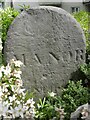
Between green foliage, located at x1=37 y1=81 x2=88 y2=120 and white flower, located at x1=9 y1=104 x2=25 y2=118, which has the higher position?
white flower, located at x1=9 y1=104 x2=25 y2=118

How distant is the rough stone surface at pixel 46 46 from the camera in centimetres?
475

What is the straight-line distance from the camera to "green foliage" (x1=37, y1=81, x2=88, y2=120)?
4.56m

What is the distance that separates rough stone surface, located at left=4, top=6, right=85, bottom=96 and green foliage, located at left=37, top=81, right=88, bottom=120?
0.17 m

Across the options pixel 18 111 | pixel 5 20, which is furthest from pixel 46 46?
pixel 18 111

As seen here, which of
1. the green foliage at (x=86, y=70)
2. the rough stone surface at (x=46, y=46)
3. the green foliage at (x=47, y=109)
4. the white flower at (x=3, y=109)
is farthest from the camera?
the green foliage at (x=86, y=70)

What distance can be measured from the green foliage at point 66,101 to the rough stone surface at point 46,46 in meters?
0.17

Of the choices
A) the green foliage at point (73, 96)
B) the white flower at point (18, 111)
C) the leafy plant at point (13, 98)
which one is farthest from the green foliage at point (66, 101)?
the white flower at point (18, 111)

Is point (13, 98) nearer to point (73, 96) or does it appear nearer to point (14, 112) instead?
point (14, 112)

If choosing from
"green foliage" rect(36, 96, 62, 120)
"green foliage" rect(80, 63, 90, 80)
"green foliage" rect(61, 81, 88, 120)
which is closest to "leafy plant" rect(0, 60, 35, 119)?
"green foliage" rect(36, 96, 62, 120)

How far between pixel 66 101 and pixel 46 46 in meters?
0.78

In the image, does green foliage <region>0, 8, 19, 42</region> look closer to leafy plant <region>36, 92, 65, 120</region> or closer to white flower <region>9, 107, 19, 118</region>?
leafy plant <region>36, 92, 65, 120</region>

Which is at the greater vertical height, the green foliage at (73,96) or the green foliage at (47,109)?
the green foliage at (73,96)

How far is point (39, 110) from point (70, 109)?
1.38 feet

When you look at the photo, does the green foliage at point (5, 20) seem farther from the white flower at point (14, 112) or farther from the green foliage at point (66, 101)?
the white flower at point (14, 112)
